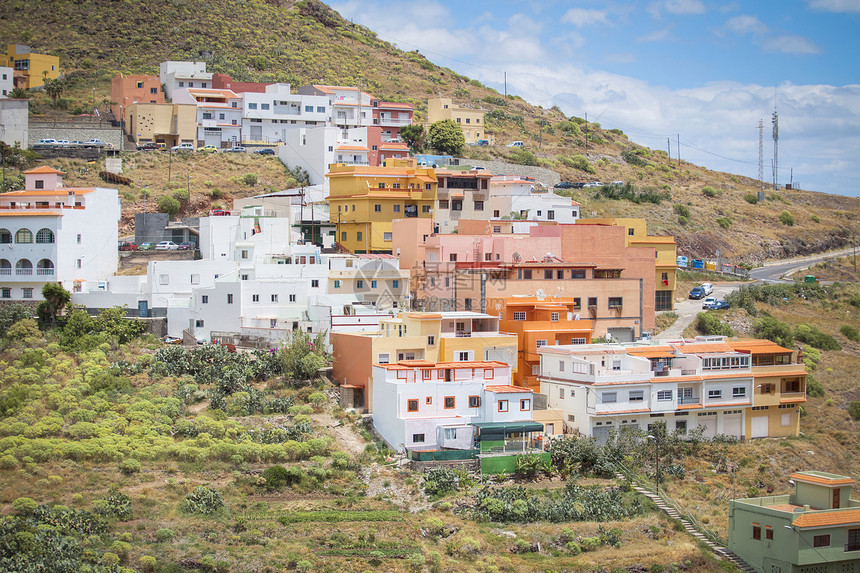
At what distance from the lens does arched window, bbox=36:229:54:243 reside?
48.7 metres

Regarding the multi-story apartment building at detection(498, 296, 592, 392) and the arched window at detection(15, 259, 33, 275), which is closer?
the multi-story apartment building at detection(498, 296, 592, 392)

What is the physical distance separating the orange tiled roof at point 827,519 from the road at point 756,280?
19158 millimetres

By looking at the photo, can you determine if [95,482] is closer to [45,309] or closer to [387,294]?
[45,309]

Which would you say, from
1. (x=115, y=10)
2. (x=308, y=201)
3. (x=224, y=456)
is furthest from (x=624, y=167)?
(x=224, y=456)

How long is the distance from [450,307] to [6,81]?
45.9 m

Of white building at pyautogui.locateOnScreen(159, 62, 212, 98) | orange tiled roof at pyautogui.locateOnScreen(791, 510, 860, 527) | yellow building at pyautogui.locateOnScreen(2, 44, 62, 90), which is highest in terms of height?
yellow building at pyautogui.locateOnScreen(2, 44, 62, 90)

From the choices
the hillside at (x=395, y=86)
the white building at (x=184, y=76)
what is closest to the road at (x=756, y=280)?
the hillside at (x=395, y=86)

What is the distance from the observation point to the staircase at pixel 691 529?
33497 mm

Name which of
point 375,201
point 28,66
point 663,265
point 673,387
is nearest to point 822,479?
point 673,387

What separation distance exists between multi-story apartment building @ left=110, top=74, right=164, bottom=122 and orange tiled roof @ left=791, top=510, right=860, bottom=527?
5799 centimetres

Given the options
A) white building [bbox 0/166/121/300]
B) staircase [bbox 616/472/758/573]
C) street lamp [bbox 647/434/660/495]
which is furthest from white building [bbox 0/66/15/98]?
staircase [bbox 616/472/758/573]

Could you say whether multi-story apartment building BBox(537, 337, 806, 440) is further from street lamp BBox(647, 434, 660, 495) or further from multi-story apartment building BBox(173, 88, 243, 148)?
multi-story apartment building BBox(173, 88, 243, 148)

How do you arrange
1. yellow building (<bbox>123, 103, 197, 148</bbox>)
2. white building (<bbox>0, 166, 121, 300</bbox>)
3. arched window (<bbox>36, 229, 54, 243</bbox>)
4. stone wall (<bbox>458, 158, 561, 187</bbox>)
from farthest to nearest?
1. stone wall (<bbox>458, 158, 561, 187</bbox>)
2. yellow building (<bbox>123, 103, 197, 148</bbox>)
3. arched window (<bbox>36, 229, 54, 243</bbox>)
4. white building (<bbox>0, 166, 121, 300</bbox>)

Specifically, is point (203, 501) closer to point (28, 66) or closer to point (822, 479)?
point (822, 479)
